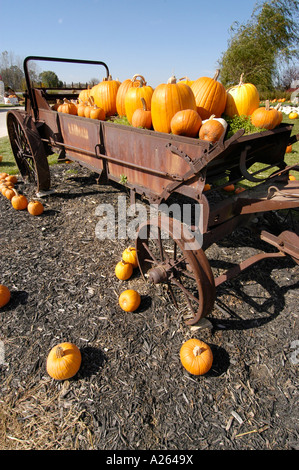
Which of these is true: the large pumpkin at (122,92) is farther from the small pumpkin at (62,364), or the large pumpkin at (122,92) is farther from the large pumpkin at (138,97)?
the small pumpkin at (62,364)

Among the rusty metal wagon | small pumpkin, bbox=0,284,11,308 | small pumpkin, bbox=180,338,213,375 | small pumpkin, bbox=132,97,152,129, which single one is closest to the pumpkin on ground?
the rusty metal wagon

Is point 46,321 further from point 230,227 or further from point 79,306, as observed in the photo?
point 230,227

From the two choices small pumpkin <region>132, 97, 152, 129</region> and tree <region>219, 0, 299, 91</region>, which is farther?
tree <region>219, 0, 299, 91</region>

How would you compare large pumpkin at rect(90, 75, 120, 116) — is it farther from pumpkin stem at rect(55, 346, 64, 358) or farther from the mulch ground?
pumpkin stem at rect(55, 346, 64, 358)

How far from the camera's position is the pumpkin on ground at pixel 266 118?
129 inches

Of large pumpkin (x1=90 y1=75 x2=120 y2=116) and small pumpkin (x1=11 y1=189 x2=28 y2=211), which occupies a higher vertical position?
large pumpkin (x1=90 y1=75 x2=120 y2=116)

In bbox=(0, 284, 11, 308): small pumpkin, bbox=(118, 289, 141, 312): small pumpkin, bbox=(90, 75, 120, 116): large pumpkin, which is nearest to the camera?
bbox=(118, 289, 141, 312): small pumpkin

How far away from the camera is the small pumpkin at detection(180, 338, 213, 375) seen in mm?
2439

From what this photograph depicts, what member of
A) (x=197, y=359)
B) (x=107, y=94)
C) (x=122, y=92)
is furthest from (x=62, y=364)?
(x=107, y=94)

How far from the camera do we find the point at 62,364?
2395 mm

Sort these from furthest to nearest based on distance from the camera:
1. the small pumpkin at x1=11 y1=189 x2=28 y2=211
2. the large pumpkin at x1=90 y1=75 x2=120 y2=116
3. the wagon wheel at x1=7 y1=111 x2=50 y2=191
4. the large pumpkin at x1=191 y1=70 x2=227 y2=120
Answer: the small pumpkin at x1=11 y1=189 x2=28 y2=211
the wagon wheel at x1=7 y1=111 x2=50 y2=191
the large pumpkin at x1=90 y1=75 x2=120 y2=116
the large pumpkin at x1=191 y1=70 x2=227 y2=120

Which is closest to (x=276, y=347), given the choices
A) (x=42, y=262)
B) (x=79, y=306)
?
(x=79, y=306)

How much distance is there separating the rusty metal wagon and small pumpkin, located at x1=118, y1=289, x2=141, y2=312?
35 centimetres

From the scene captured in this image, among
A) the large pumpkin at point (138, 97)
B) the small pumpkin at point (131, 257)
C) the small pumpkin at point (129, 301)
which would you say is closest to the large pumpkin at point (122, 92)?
the large pumpkin at point (138, 97)
